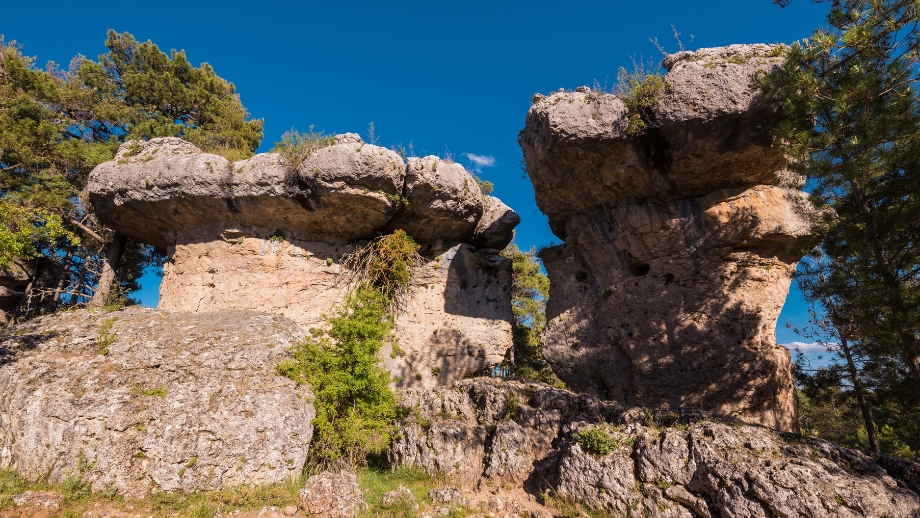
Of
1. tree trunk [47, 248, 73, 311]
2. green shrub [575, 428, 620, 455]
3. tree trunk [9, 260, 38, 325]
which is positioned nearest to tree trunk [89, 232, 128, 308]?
tree trunk [47, 248, 73, 311]

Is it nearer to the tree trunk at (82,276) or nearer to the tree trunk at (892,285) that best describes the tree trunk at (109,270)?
the tree trunk at (82,276)

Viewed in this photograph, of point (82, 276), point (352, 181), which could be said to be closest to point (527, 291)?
point (352, 181)

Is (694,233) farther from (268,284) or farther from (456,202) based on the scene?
(268,284)

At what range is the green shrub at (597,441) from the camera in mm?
7930

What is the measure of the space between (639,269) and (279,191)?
11.4 metres

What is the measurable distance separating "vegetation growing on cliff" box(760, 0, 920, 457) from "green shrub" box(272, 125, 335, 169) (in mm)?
11526

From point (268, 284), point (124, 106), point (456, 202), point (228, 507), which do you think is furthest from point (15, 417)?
point (124, 106)

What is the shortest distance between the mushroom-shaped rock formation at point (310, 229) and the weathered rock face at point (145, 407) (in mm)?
3426

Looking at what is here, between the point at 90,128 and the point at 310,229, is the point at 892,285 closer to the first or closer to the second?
the point at 310,229

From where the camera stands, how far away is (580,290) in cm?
1355

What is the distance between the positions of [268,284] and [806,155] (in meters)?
13.9

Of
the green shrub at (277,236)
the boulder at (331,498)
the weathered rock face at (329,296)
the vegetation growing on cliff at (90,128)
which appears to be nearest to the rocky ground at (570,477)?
the boulder at (331,498)

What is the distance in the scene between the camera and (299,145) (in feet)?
42.4

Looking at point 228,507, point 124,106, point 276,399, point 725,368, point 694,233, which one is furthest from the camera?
point 124,106
